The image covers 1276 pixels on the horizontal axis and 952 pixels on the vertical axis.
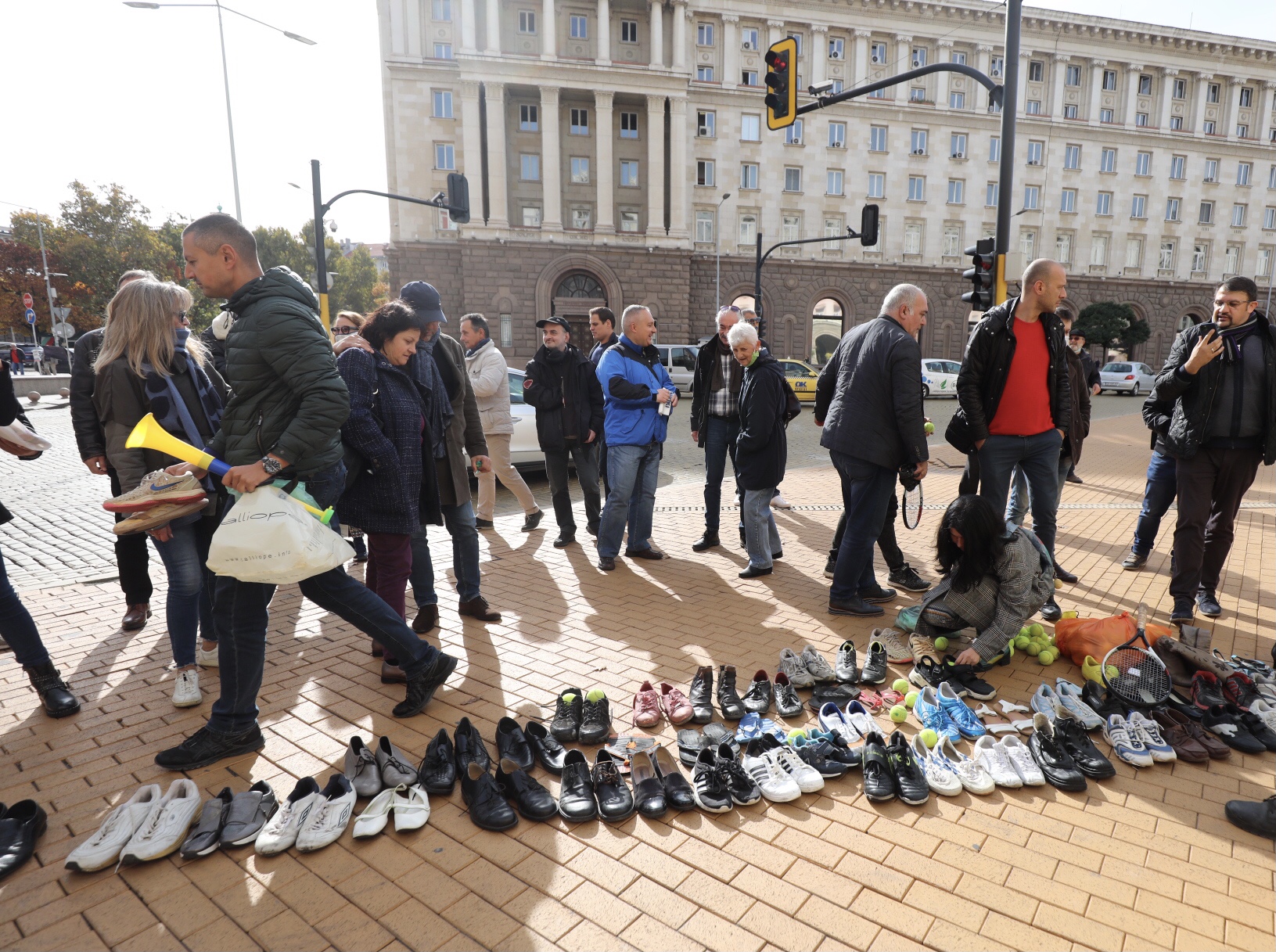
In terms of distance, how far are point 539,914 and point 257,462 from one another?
6.52 feet

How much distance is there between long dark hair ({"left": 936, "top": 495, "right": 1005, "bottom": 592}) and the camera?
409 cm

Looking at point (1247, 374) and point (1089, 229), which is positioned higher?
point (1089, 229)

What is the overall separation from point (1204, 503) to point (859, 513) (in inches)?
89.5

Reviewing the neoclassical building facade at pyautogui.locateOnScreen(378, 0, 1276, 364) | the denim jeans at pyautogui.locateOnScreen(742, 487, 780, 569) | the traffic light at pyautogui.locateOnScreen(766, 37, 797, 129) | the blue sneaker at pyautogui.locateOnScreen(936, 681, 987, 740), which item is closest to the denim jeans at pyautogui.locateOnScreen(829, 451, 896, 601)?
the denim jeans at pyautogui.locateOnScreen(742, 487, 780, 569)

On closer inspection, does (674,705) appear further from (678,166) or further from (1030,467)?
(678,166)

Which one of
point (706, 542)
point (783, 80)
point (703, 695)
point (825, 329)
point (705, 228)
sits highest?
point (705, 228)

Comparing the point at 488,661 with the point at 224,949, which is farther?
the point at 488,661

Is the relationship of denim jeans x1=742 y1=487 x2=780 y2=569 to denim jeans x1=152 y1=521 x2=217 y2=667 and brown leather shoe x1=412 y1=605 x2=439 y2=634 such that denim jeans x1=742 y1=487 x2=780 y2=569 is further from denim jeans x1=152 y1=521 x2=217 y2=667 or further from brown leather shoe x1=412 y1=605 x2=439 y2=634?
denim jeans x1=152 y1=521 x2=217 y2=667

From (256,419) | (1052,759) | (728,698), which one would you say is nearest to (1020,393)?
(1052,759)

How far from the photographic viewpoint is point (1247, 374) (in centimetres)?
472

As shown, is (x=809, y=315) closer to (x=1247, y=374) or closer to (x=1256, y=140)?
(x=1256, y=140)

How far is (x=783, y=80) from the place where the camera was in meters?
10.8

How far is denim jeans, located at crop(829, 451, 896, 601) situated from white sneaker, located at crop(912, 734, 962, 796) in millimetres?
1840

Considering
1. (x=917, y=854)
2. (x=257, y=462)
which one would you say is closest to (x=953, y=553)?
(x=917, y=854)
